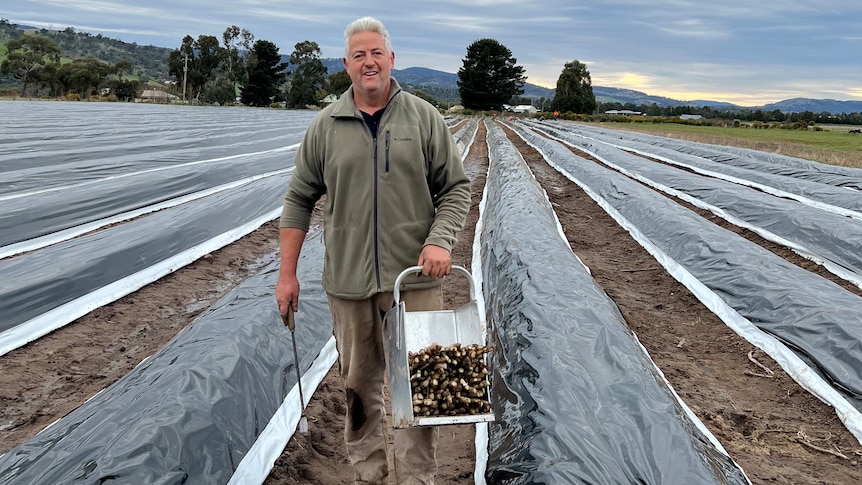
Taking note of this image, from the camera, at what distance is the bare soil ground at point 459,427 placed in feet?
10.1

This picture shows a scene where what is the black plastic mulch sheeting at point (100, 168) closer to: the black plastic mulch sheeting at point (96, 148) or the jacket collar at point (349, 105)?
the black plastic mulch sheeting at point (96, 148)

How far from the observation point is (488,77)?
6394 cm

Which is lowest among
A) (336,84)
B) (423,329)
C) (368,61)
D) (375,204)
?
(423,329)

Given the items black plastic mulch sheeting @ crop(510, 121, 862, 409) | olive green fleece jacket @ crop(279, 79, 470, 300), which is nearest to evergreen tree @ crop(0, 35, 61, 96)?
black plastic mulch sheeting @ crop(510, 121, 862, 409)

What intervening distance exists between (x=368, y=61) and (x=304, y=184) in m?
0.56

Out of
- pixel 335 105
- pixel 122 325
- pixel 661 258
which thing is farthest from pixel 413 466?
pixel 661 258

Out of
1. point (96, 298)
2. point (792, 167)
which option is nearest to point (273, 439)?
point (96, 298)

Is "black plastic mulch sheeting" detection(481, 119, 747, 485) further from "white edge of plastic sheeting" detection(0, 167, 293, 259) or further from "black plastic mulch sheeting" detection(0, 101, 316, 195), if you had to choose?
"black plastic mulch sheeting" detection(0, 101, 316, 195)

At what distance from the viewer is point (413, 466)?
2.43 meters

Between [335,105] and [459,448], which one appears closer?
[335,105]

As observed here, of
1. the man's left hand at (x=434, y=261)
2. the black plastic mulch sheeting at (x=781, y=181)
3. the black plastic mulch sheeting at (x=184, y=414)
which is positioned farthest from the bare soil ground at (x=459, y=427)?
the black plastic mulch sheeting at (x=781, y=181)

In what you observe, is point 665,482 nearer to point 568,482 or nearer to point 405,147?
point 568,482

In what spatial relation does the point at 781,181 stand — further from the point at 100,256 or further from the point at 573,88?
the point at 573,88

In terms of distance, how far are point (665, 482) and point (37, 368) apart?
3478mm
